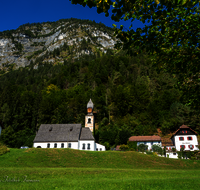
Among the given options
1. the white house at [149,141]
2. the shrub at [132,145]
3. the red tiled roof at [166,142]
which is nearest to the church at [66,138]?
the shrub at [132,145]

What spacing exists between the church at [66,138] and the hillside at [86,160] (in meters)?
13.1

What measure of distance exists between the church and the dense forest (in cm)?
541

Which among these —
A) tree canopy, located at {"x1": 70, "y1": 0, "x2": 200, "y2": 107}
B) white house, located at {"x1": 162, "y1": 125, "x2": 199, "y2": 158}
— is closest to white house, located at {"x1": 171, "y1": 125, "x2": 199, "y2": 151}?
white house, located at {"x1": 162, "y1": 125, "x2": 199, "y2": 158}

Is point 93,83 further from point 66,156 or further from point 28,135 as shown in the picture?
point 66,156

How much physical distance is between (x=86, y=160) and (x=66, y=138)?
18.0 meters

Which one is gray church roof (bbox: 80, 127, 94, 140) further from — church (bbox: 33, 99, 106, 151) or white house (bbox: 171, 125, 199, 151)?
white house (bbox: 171, 125, 199, 151)

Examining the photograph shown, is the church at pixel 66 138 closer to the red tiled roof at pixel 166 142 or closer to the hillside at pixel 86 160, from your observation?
the hillside at pixel 86 160

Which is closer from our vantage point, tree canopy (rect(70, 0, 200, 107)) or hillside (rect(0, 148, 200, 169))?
tree canopy (rect(70, 0, 200, 107))

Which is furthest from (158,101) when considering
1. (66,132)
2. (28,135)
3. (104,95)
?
(28,135)

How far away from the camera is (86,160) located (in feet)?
91.8

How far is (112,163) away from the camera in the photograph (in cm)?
2711

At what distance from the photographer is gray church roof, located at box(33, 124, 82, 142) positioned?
44562 mm

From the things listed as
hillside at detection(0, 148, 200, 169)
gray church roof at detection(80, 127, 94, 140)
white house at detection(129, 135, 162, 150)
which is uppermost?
gray church roof at detection(80, 127, 94, 140)

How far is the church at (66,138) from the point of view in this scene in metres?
44.0
